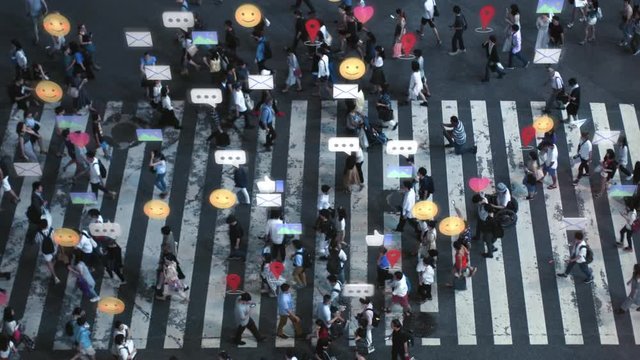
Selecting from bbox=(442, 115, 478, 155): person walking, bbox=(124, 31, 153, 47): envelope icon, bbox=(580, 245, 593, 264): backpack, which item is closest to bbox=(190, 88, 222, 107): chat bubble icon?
bbox=(124, 31, 153, 47): envelope icon

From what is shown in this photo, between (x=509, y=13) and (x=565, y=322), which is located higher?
(x=509, y=13)

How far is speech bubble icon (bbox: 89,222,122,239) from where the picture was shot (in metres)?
25.0

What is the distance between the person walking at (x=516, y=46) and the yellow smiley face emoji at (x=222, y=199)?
34.5 ft

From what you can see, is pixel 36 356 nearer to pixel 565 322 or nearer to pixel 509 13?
pixel 565 322

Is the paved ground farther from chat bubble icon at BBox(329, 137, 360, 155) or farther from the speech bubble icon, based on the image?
chat bubble icon at BBox(329, 137, 360, 155)

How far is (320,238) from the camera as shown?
2730cm

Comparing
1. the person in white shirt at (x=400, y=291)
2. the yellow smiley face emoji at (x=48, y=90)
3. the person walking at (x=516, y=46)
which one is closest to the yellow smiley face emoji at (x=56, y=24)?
the yellow smiley face emoji at (x=48, y=90)

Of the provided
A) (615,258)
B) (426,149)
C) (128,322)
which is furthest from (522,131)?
(128,322)

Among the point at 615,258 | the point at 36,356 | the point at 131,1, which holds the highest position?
the point at 131,1

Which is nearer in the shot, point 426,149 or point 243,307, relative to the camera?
point 243,307

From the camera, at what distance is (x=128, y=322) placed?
25.4m

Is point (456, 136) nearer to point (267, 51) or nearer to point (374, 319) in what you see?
point (267, 51)

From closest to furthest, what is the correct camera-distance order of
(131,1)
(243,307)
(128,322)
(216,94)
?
(243,307), (128,322), (216,94), (131,1)

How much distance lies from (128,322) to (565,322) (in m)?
10.8
